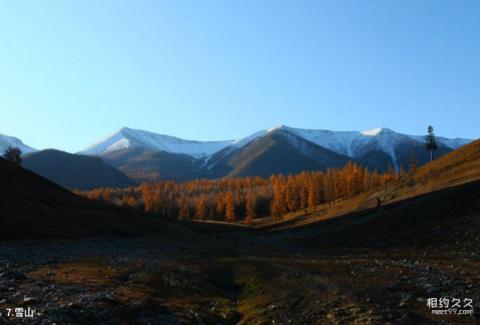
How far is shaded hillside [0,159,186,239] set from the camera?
7675 centimetres

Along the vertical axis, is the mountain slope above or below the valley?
above

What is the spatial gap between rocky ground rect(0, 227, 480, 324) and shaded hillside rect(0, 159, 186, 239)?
36.7 meters

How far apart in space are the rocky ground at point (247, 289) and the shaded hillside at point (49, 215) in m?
36.7

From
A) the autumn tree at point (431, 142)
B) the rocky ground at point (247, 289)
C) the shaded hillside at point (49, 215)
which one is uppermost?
the autumn tree at point (431, 142)

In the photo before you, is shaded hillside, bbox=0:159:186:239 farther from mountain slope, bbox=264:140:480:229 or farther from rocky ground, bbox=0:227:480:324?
mountain slope, bbox=264:140:480:229

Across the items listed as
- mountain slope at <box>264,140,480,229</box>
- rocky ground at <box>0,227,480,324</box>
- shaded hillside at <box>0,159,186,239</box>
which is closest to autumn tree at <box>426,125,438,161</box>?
mountain slope at <box>264,140,480,229</box>

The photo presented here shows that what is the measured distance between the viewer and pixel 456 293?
2227 centimetres

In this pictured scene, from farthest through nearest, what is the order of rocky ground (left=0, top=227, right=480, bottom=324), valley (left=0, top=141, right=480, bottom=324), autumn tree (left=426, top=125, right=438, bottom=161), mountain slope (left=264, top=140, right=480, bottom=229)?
autumn tree (left=426, top=125, right=438, bottom=161) → mountain slope (left=264, top=140, right=480, bottom=229) → valley (left=0, top=141, right=480, bottom=324) → rocky ground (left=0, top=227, right=480, bottom=324)

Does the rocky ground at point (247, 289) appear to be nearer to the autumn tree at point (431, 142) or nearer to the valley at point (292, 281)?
the valley at point (292, 281)

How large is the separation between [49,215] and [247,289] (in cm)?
6748

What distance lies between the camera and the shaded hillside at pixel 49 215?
7675 cm

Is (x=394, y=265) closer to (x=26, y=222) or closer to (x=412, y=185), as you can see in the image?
(x=26, y=222)

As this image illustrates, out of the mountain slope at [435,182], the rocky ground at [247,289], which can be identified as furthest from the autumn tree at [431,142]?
the rocky ground at [247,289]

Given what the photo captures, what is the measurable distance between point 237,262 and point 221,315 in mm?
21923
